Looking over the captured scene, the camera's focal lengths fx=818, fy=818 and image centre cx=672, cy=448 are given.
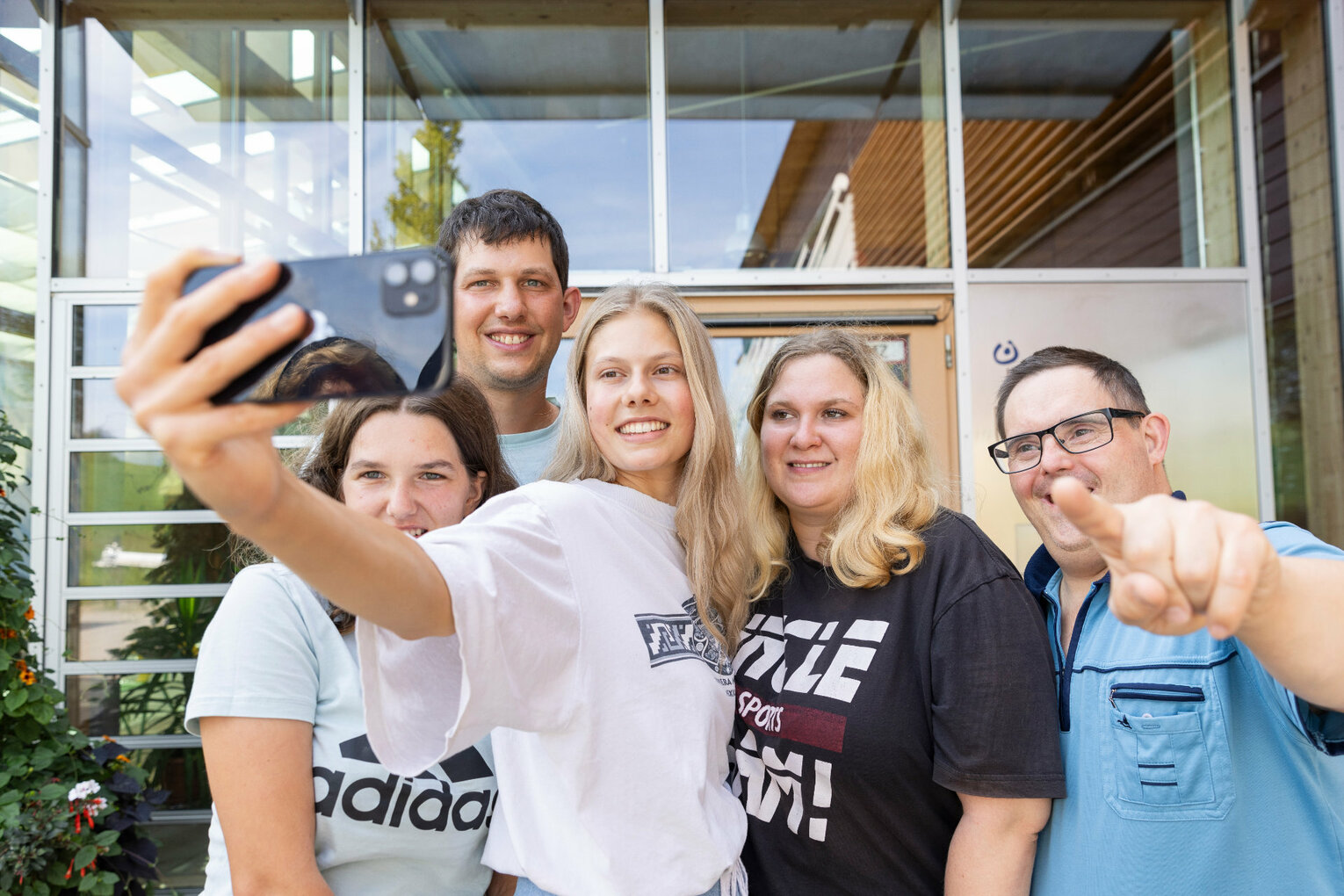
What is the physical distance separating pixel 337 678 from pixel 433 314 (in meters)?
0.80

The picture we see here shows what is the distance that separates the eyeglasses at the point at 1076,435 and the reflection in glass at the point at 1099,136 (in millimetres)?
2776

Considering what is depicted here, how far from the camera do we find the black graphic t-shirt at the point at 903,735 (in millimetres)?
1340

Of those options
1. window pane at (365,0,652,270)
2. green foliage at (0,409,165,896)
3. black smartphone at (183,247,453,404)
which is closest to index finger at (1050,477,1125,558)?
black smartphone at (183,247,453,404)

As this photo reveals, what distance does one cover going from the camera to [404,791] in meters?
1.24

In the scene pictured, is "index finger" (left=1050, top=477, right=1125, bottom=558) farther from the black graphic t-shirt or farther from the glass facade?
the glass facade

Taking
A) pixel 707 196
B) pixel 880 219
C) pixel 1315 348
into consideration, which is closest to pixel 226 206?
pixel 707 196

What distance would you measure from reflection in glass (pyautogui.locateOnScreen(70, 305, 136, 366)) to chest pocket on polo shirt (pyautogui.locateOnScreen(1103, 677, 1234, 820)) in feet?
13.9

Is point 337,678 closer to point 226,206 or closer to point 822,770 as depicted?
point 822,770

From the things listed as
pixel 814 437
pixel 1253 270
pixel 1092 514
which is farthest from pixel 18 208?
pixel 1253 270

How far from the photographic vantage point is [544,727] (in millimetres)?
1063

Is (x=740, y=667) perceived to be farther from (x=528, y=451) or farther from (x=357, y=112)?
(x=357, y=112)

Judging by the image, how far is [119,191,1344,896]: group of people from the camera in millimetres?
913

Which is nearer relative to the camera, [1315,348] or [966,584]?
[966,584]

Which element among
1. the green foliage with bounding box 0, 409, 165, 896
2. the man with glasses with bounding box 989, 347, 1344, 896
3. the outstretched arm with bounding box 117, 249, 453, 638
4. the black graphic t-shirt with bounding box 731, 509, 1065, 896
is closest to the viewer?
the outstretched arm with bounding box 117, 249, 453, 638
